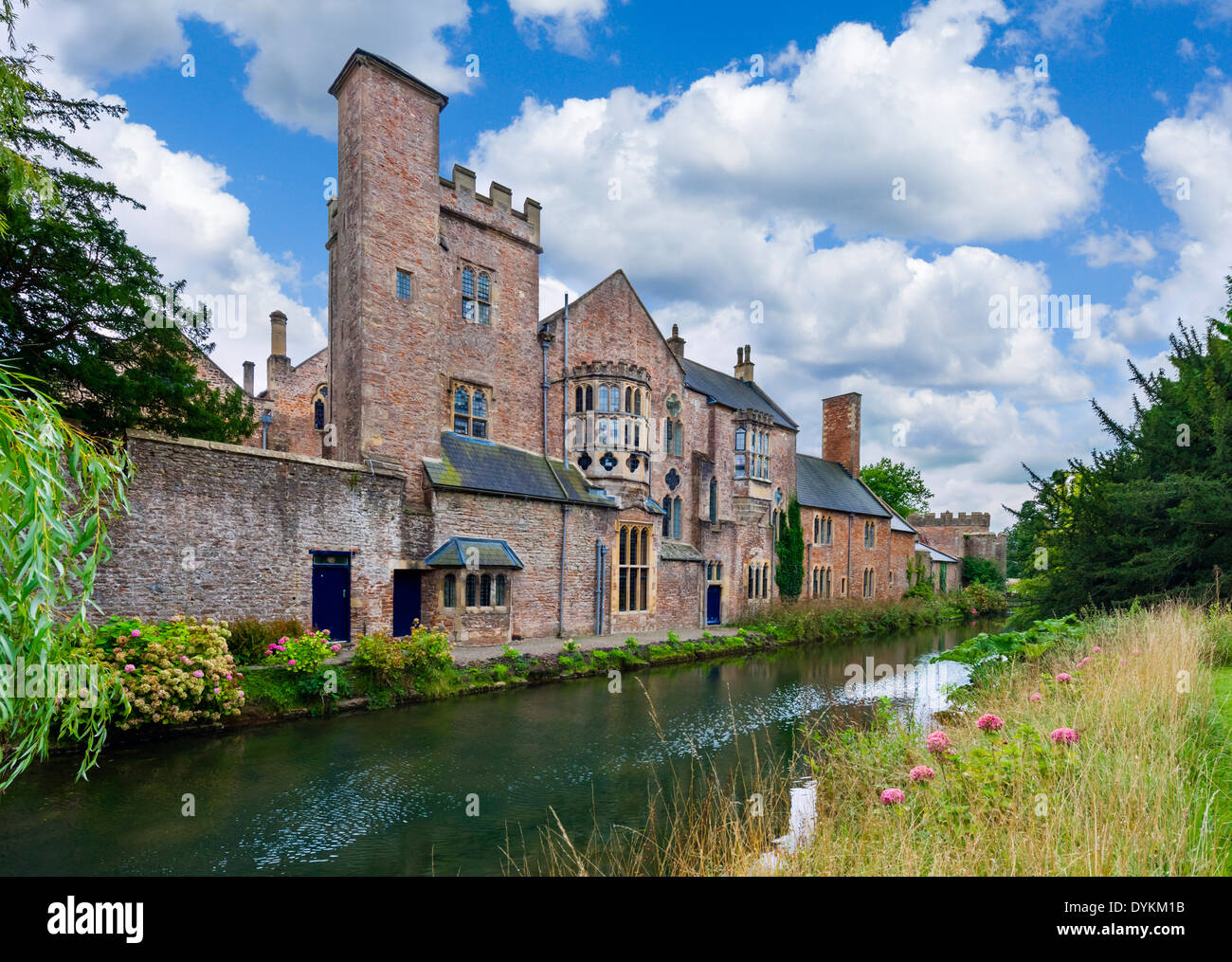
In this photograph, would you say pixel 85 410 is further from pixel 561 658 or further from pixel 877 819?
pixel 877 819

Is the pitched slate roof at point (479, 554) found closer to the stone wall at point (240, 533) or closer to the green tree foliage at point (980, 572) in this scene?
the stone wall at point (240, 533)

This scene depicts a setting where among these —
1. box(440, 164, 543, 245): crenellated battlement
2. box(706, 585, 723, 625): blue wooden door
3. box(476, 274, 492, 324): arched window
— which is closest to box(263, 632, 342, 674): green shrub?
box(476, 274, 492, 324): arched window

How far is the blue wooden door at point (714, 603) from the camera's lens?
26469 millimetres

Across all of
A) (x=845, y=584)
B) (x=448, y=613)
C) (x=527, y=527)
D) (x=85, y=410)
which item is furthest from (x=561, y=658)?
(x=845, y=584)

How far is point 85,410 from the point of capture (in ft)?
43.5

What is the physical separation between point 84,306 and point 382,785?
11723mm

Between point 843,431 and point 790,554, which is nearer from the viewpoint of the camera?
point 790,554

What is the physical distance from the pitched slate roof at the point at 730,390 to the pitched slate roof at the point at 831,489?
3.88 metres

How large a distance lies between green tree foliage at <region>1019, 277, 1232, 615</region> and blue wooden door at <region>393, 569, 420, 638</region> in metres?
15.6

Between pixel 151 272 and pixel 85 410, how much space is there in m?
3.53

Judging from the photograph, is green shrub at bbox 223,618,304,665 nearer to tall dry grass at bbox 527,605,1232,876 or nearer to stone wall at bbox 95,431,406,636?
stone wall at bbox 95,431,406,636

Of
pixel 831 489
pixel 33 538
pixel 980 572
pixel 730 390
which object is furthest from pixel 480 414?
pixel 980 572

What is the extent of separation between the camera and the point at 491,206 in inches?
808

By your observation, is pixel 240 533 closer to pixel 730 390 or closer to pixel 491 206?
pixel 491 206
